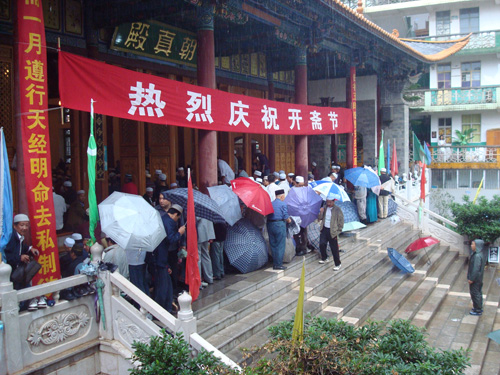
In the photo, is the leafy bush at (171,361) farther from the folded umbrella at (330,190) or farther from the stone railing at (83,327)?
the folded umbrella at (330,190)

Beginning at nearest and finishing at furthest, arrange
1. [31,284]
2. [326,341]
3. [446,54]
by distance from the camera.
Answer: [326,341]
[31,284]
[446,54]

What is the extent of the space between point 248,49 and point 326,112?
8.69 ft

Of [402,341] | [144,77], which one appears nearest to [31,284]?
[144,77]

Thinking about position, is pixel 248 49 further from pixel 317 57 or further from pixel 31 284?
pixel 31 284

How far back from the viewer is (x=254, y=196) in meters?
7.60

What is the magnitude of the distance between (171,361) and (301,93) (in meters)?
9.07

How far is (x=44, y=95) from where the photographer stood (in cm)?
542

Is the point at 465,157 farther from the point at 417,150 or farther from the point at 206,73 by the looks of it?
the point at 206,73

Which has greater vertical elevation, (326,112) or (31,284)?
(326,112)

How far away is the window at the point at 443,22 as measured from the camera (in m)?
26.7

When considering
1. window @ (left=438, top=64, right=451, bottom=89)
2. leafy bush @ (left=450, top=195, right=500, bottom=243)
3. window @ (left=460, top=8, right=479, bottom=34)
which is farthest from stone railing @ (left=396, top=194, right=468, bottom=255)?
window @ (left=460, top=8, right=479, bottom=34)

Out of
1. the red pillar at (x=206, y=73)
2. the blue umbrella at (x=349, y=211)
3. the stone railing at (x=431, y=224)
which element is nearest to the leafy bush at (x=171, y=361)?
the red pillar at (x=206, y=73)

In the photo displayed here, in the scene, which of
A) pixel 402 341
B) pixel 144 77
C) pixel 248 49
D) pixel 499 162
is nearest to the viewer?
pixel 402 341

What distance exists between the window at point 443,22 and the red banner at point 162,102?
1947 cm
